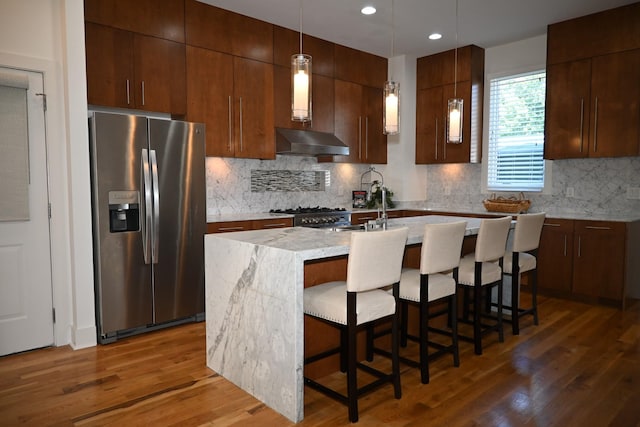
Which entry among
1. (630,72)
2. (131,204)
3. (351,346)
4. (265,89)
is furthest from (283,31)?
(351,346)

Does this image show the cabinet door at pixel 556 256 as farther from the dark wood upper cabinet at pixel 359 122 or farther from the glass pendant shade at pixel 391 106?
the glass pendant shade at pixel 391 106

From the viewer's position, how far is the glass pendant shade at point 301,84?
2.85 metres

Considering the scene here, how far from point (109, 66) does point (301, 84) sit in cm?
203

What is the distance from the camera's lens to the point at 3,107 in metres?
3.22

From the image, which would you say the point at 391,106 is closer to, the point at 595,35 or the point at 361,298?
the point at 361,298

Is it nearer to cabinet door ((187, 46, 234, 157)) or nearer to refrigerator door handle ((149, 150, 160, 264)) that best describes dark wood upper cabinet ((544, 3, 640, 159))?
cabinet door ((187, 46, 234, 157))

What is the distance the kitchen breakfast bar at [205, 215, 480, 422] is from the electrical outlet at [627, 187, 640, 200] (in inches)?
125

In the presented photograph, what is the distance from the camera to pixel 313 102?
5.49m

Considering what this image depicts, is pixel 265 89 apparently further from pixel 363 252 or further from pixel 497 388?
pixel 497 388

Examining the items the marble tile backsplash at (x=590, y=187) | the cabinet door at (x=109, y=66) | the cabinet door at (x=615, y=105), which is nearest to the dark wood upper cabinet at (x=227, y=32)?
the cabinet door at (x=109, y=66)

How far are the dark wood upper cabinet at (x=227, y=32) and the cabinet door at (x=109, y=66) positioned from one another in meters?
0.66

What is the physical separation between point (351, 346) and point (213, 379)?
3.67 feet

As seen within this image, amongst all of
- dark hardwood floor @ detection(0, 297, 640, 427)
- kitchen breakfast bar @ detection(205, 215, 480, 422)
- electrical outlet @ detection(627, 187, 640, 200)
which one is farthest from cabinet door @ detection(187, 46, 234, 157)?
electrical outlet @ detection(627, 187, 640, 200)

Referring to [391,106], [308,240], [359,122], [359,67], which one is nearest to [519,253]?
[391,106]
